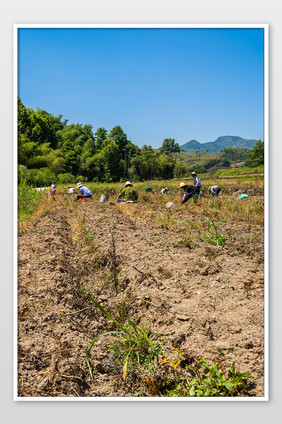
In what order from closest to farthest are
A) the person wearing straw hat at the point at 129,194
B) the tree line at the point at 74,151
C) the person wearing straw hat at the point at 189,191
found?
1. the tree line at the point at 74,151
2. the person wearing straw hat at the point at 189,191
3. the person wearing straw hat at the point at 129,194

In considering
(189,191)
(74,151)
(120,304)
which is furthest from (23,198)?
(189,191)

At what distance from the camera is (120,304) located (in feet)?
8.40

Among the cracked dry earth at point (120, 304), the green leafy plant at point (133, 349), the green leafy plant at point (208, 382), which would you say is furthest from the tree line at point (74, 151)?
the green leafy plant at point (208, 382)

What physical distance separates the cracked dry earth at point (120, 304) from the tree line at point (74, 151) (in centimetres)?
94

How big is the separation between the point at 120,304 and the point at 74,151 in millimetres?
2337

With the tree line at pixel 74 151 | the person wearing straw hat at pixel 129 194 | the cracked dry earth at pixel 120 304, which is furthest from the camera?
the person wearing straw hat at pixel 129 194

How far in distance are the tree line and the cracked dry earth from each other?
0.94 metres

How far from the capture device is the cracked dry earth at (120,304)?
6.04 feet

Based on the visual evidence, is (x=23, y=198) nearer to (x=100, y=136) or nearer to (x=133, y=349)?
(x=100, y=136)

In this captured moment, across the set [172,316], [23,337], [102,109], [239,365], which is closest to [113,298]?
[172,316]

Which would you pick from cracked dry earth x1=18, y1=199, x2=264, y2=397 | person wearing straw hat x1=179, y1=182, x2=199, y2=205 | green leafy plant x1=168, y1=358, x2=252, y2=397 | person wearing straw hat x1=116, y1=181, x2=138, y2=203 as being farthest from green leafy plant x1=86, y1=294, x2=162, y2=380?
person wearing straw hat x1=116, y1=181, x2=138, y2=203

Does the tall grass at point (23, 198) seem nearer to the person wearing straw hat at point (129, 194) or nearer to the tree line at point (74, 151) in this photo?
the tree line at point (74, 151)

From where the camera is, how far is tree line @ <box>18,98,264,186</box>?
9.73ft

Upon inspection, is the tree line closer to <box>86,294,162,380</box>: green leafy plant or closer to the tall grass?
the tall grass
